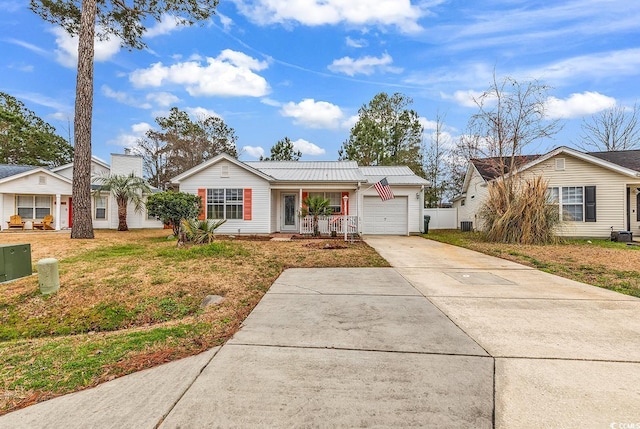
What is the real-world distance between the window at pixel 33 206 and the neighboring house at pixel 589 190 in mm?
24950

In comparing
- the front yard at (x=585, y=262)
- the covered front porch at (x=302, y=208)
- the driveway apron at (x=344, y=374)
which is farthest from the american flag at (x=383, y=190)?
the driveway apron at (x=344, y=374)

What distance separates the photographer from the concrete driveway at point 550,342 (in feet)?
6.63

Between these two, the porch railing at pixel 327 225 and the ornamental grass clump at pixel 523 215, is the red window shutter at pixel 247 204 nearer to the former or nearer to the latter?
the porch railing at pixel 327 225

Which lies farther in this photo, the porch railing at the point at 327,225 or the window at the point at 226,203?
the window at the point at 226,203

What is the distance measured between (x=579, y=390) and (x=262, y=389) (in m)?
2.37

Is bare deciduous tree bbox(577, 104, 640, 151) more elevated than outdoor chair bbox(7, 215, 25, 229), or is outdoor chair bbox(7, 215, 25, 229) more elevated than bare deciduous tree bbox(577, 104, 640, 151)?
bare deciduous tree bbox(577, 104, 640, 151)

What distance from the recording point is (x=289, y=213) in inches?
652

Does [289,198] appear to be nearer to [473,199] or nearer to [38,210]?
[473,199]

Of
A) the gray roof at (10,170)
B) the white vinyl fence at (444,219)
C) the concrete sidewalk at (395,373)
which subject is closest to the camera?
the concrete sidewalk at (395,373)

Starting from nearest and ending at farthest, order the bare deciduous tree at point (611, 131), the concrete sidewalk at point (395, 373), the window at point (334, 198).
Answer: the concrete sidewalk at point (395, 373) < the window at point (334, 198) < the bare deciduous tree at point (611, 131)

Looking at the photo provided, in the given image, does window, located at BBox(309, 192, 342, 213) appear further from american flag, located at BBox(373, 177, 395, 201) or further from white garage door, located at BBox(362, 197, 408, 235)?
american flag, located at BBox(373, 177, 395, 201)

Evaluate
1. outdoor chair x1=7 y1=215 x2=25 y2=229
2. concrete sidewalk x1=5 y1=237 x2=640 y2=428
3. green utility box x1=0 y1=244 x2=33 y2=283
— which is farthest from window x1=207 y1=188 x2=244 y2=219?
outdoor chair x1=7 y1=215 x2=25 y2=229

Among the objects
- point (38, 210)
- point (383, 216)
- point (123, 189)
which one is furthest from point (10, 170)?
point (383, 216)

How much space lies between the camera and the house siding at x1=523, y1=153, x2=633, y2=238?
13711 millimetres
